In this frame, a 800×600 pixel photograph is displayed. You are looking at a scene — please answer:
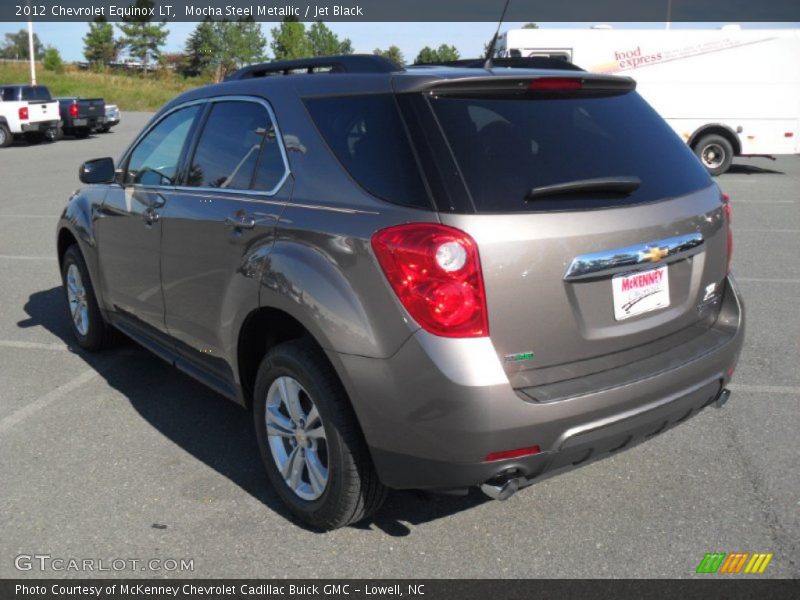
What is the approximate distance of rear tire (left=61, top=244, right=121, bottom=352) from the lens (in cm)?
534

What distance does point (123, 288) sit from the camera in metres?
4.70

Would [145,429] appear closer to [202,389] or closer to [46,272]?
[202,389]

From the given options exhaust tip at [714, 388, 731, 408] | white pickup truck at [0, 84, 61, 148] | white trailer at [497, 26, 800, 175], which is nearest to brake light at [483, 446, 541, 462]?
exhaust tip at [714, 388, 731, 408]

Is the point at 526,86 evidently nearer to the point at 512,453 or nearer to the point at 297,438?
the point at 512,453

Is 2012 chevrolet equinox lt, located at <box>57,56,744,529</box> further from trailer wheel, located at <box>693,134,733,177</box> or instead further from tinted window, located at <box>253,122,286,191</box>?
trailer wheel, located at <box>693,134,733,177</box>

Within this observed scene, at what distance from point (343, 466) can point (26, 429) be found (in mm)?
2188

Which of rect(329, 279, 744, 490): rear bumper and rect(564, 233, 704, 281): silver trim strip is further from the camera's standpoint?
rect(564, 233, 704, 281): silver trim strip

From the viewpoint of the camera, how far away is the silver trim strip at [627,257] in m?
2.80

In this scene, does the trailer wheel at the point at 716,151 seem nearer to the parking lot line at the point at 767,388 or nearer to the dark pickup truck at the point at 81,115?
the parking lot line at the point at 767,388

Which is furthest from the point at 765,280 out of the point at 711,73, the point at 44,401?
the point at 711,73

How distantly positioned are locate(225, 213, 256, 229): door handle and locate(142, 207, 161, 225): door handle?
0.79 metres

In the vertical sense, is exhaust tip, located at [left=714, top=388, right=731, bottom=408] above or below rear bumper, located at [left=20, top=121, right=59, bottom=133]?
below

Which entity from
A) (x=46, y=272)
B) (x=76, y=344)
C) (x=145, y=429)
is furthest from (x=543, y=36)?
(x=145, y=429)

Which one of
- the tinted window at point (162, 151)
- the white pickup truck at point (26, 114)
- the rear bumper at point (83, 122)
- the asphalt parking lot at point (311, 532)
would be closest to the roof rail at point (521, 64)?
the tinted window at point (162, 151)
